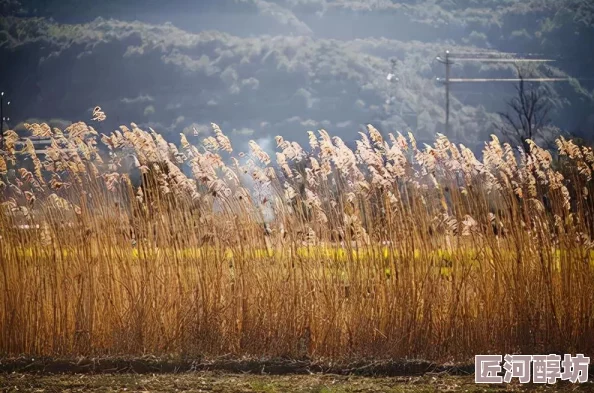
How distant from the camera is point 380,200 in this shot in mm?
4555

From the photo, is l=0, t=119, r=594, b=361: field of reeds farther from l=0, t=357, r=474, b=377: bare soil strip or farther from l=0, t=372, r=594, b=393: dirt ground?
l=0, t=372, r=594, b=393: dirt ground

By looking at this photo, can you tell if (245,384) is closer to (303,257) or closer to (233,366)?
(233,366)

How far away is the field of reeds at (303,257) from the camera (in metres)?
Result: 4.39

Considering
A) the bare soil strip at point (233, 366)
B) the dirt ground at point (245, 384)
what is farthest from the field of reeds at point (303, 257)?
the dirt ground at point (245, 384)

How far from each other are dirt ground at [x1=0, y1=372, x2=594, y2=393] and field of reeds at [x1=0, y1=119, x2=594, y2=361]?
0.24 meters

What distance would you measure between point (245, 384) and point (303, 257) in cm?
71

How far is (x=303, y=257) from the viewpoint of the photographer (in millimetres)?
4414

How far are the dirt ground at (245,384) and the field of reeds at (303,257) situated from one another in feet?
0.79

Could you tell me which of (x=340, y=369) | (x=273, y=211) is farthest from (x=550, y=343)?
(x=273, y=211)

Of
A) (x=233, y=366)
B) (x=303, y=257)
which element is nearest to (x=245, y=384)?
(x=233, y=366)

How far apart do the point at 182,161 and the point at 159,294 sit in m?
0.70

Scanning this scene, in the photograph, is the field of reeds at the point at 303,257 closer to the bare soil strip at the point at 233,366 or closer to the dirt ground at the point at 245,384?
the bare soil strip at the point at 233,366

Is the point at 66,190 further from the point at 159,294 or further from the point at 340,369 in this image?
the point at 340,369

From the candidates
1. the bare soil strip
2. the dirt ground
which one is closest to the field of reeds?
the bare soil strip
